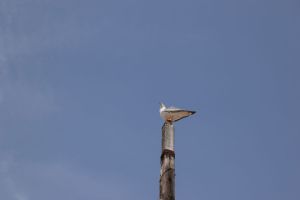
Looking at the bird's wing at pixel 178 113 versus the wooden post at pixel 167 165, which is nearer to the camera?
the wooden post at pixel 167 165

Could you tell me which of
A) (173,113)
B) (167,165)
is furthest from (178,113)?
(167,165)

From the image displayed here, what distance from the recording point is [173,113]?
16031 mm

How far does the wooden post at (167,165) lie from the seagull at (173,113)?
7.7 inches

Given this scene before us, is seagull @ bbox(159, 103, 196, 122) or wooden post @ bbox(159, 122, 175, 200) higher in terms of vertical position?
seagull @ bbox(159, 103, 196, 122)

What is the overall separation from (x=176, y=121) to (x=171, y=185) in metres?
2.54

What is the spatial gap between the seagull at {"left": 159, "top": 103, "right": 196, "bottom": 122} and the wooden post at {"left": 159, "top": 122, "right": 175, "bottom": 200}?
196 mm

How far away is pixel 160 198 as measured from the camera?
46.1 feet

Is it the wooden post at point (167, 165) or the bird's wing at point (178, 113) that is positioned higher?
the bird's wing at point (178, 113)

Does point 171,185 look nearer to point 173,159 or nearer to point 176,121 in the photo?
point 173,159

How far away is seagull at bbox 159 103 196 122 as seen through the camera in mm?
16031

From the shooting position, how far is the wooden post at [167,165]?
14.1m

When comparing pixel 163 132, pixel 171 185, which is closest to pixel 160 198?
pixel 171 185

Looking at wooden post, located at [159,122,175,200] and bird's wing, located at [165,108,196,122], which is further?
bird's wing, located at [165,108,196,122]

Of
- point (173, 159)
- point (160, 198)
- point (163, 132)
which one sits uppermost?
point (163, 132)
